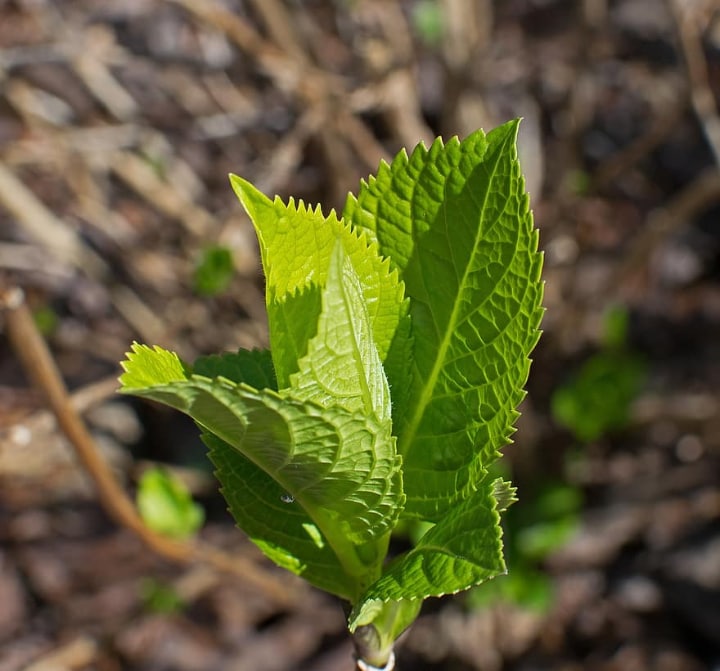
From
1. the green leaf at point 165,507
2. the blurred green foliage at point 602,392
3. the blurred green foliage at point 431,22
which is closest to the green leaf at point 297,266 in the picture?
the green leaf at point 165,507

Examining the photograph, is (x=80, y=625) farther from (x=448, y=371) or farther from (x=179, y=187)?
(x=448, y=371)

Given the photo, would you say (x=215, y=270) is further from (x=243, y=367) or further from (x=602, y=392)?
(x=602, y=392)

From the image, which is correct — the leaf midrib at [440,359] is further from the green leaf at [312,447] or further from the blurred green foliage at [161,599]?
the blurred green foliage at [161,599]

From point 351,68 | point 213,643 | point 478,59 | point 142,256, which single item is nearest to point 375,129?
point 351,68

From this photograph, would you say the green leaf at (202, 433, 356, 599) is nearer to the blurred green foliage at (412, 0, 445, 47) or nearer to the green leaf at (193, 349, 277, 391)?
the green leaf at (193, 349, 277, 391)

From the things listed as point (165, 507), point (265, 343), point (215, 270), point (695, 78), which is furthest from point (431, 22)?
point (165, 507)

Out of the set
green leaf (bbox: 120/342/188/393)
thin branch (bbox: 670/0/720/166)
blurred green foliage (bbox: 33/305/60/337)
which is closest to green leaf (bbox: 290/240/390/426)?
green leaf (bbox: 120/342/188/393)
